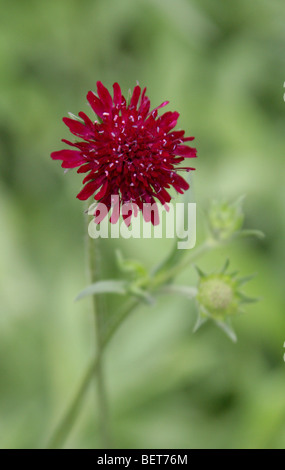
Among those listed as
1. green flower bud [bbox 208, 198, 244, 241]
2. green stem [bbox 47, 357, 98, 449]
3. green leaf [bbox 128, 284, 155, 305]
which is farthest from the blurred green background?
green leaf [bbox 128, 284, 155, 305]

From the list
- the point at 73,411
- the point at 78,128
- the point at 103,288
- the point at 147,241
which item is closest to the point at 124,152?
the point at 78,128

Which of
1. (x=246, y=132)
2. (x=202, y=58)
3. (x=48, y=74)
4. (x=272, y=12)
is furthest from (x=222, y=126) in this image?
(x=48, y=74)

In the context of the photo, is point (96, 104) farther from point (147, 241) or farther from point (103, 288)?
point (147, 241)

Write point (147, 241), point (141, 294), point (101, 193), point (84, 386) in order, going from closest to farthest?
point (101, 193) < point (141, 294) < point (84, 386) < point (147, 241)

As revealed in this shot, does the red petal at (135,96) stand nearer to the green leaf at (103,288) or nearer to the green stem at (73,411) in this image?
the green leaf at (103,288)

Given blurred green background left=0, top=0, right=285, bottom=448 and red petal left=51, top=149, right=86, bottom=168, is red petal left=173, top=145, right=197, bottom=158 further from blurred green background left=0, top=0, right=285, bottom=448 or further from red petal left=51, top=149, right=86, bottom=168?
blurred green background left=0, top=0, right=285, bottom=448

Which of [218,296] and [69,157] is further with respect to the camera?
[218,296]
